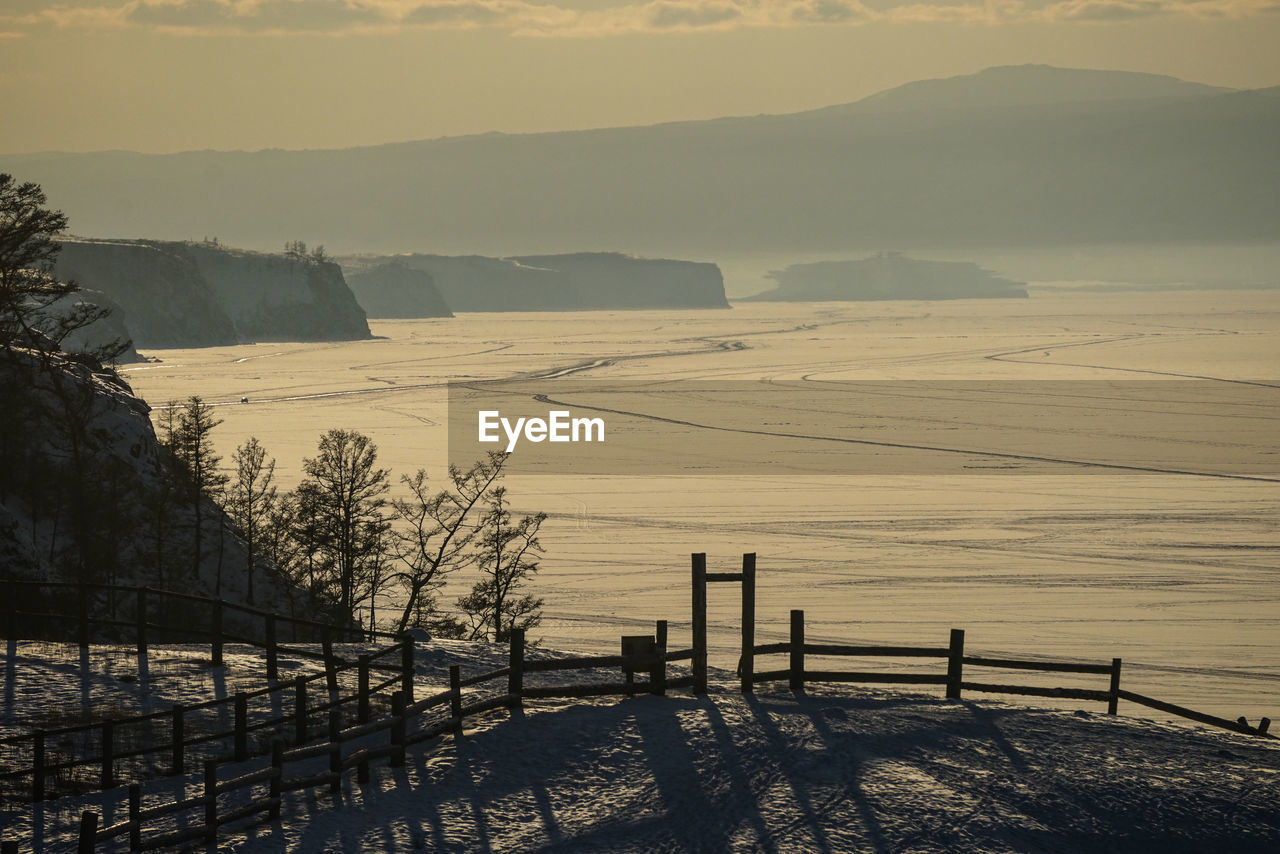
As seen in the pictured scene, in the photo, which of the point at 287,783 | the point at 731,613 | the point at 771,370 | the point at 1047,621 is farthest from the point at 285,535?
the point at 771,370

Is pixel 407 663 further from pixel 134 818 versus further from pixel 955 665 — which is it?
pixel 955 665

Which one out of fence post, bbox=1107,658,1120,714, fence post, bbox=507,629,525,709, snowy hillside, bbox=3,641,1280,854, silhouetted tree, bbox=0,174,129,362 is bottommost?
snowy hillside, bbox=3,641,1280,854

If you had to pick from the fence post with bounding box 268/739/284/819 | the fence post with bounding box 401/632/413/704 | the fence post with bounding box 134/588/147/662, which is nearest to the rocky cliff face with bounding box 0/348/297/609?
the fence post with bounding box 134/588/147/662

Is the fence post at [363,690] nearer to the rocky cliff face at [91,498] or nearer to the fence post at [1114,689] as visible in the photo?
the fence post at [1114,689]

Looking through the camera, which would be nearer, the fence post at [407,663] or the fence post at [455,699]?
the fence post at [455,699]

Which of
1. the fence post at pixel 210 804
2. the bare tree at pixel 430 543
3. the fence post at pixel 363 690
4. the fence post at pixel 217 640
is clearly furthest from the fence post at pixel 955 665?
the bare tree at pixel 430 543

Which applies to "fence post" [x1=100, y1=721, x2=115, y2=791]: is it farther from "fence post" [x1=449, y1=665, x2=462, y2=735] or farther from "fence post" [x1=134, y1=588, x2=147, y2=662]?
"fence post" [x1=134, y1=588, x2=147, y2=662]
